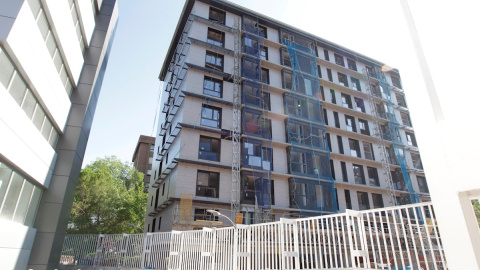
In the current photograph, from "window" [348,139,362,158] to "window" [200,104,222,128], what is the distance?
14.9m

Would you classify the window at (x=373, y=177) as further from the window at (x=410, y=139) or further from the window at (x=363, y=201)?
the window at (x=410, y=139)

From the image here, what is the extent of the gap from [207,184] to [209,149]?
290cm

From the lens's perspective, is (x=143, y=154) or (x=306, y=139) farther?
(x=143, y=154)

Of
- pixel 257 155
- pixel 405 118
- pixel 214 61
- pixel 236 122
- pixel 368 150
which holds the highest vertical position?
pixel 214 61

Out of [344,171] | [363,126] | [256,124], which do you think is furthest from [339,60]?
[256,124]

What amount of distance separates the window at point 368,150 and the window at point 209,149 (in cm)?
1695

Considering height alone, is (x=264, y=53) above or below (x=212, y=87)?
above

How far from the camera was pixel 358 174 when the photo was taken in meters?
28.7

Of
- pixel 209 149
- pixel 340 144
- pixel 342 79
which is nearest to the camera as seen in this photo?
pixel 209 149

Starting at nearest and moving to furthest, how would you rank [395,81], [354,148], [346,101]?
[354,148] < [346,101] < [395,81]

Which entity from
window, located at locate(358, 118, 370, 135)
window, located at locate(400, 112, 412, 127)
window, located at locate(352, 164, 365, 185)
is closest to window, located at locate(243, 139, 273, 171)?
window, located at locate(352, 164, 365, 185)

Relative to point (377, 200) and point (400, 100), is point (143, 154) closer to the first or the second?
point (377, 200)

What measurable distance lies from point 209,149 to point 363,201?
646 inches

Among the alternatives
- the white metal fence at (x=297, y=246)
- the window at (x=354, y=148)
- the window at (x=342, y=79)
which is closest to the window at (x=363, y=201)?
the window at (x=354, y=148)
